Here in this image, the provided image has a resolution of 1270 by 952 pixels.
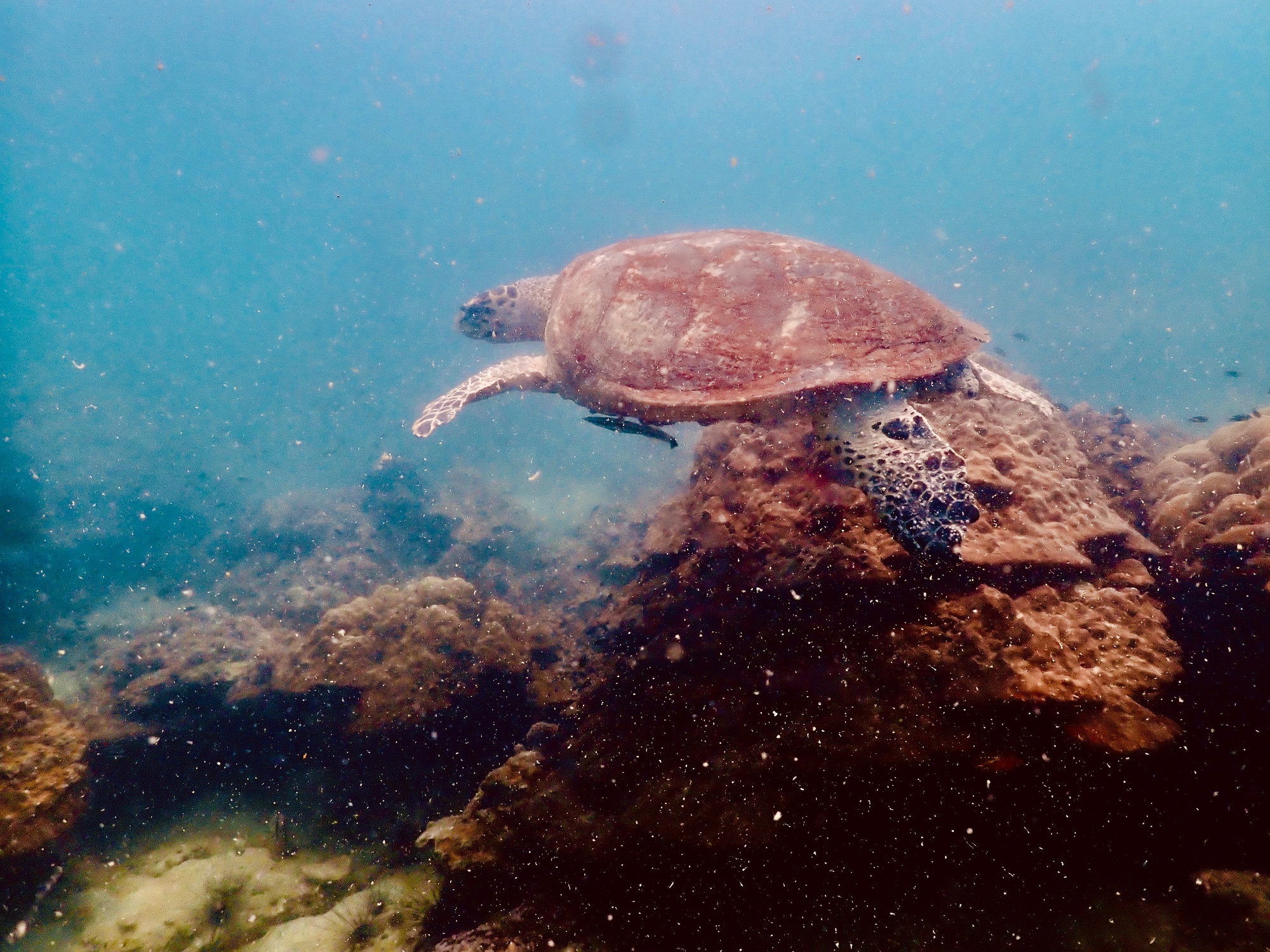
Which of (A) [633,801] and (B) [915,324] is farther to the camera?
(B) [915,324]

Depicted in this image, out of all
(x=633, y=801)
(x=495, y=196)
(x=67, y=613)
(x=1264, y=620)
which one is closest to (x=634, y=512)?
(x=633, y=801)

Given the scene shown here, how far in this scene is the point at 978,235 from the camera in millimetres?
84062

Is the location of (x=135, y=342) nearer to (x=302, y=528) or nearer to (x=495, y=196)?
(x=495, y=196)

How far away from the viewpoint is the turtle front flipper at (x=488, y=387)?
650 cm

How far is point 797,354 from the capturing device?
385 centimetres

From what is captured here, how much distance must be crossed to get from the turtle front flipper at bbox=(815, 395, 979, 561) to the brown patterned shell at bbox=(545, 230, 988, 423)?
1.22 ft

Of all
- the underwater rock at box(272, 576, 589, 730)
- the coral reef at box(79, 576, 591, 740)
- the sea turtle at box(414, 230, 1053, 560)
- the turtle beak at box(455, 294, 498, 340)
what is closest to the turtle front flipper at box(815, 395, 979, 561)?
the sea turtle at box(414, 230, 1053, 560)

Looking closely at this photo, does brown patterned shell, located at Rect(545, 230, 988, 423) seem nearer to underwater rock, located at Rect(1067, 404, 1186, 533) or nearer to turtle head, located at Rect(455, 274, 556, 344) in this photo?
underwater rock, located at Rect(1067, 404, 1186, 533)

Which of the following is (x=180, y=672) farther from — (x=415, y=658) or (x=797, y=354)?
(x=797, y=354)

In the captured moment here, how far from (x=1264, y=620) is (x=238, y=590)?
64.5 feet

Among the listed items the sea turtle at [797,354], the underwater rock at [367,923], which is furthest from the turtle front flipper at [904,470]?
the underwater rock at [367,923]

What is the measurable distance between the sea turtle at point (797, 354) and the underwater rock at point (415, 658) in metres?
3.19

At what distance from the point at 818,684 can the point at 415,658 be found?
4662 mm

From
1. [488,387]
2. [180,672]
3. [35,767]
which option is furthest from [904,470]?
[180,672]
